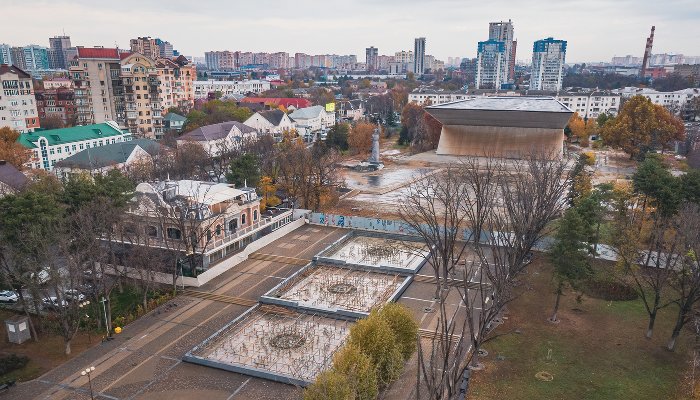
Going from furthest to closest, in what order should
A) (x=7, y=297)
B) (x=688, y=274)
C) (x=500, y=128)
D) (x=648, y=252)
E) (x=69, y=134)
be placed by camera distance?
(x=500, y=128)
(x=69, y=134)
(x=648, y=252)
(x=7, y=297)
(x=688, y=274)

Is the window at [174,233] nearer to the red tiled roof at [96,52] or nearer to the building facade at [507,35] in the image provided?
the red tiled roof at [96,52]

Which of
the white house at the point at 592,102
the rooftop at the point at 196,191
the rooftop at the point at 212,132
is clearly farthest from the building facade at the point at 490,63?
the rooftop at the point at 196,191

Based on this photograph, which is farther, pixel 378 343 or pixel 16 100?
pixel 16 100

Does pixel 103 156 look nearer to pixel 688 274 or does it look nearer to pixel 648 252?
pixel 648 252

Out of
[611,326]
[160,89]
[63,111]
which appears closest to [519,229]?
[611,326]

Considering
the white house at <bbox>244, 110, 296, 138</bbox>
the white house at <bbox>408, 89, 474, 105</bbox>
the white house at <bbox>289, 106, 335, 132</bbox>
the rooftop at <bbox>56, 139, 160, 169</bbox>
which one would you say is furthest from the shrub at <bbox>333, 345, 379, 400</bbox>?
the white house at <bbox>408, 89, 474, 105</bbox>

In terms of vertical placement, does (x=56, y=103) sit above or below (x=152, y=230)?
above

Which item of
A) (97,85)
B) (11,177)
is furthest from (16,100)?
(11,177)

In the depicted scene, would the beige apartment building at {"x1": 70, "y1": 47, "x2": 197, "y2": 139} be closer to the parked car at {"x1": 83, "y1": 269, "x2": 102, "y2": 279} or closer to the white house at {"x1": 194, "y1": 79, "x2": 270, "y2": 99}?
the white house at {"x1": 194, "y1": 79, "x2": 270, "y2": 99}
